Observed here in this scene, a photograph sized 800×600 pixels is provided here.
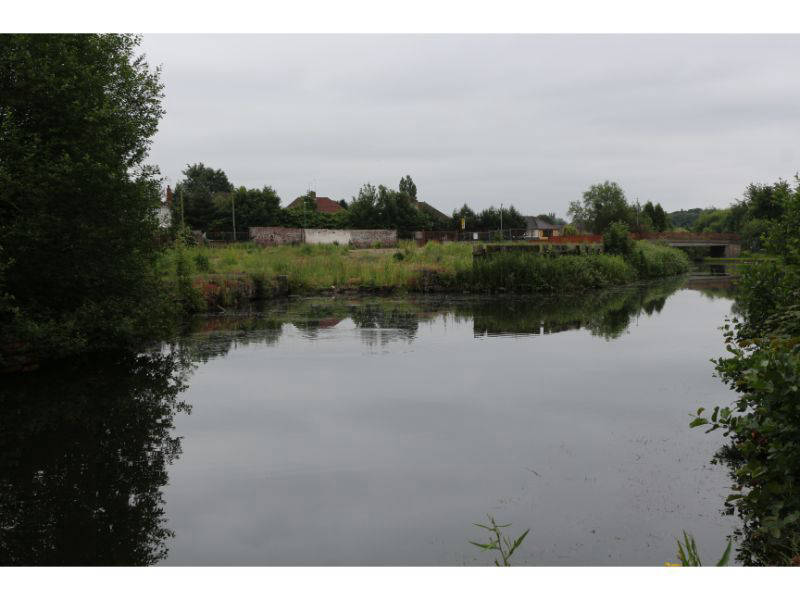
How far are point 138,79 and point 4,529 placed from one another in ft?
34.8

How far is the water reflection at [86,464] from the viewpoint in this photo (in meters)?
4.59

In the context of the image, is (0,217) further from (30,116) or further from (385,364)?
(385,364)

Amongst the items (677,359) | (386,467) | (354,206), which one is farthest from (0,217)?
(354,206)

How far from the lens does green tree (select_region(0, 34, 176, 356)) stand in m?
10.3

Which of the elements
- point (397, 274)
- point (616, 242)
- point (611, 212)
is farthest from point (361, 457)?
point (611, 212)

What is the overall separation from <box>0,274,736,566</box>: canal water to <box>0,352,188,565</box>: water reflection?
1.0 inches

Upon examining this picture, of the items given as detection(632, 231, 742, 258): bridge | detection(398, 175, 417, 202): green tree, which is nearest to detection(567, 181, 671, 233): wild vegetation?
detection(632, 231, 742, 258): bridge

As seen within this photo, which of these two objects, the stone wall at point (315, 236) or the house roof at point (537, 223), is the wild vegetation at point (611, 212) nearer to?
the house roof at point (537, 223)

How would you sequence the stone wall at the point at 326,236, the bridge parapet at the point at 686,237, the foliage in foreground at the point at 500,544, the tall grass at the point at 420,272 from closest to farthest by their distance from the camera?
the foliage in foreground at the point at 500,544, the tall grass at the point at 420,272, the stone wall at the point at 326,236, the bridge parapet at the point at 686,237

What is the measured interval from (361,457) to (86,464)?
2622 millimetres

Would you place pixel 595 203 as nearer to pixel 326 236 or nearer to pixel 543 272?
pixel 326 236

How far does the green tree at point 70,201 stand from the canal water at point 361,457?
947mm

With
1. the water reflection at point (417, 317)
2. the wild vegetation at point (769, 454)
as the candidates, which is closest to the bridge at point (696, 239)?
the water reflection at point (417, 317)

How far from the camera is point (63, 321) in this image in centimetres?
1073
